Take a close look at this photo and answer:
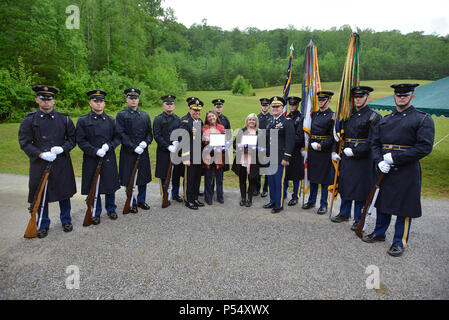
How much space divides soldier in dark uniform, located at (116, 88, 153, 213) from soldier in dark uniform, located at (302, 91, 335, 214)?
337 centimetres

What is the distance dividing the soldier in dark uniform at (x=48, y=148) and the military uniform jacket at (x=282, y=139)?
3725 mm

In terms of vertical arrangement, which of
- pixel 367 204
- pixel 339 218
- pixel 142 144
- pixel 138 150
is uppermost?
pixel 142 144

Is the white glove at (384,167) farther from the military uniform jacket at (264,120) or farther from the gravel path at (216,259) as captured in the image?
the military uniform jacket at (264,120)

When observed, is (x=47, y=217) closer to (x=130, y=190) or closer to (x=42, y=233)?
(x=42, y=233)

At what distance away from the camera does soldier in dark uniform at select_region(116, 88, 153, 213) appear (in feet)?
17.0

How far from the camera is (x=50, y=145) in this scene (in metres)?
4.28

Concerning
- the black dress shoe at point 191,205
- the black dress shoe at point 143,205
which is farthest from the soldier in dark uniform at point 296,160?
the black dress shoe at point 143,205

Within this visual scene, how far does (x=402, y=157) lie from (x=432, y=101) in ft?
25.3

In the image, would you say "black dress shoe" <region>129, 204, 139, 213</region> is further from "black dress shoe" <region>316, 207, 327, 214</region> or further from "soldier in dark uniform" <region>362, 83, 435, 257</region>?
"soldier in dark uniform" <region>362, 83, 435, 257</region>

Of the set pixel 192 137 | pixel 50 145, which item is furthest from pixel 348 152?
pixel 50 145

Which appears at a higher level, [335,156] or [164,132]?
[164,132]

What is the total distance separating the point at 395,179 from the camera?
3926 mm

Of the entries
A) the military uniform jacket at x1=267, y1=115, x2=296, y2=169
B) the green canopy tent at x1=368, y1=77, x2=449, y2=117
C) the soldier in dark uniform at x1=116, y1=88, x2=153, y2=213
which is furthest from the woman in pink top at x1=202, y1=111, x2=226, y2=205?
the green canopy tent at x1=368, y1=77, x2=449, y2=117

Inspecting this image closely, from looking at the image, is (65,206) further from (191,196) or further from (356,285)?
(356,285)
